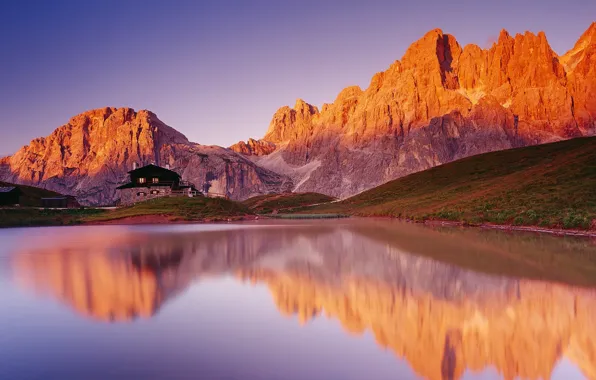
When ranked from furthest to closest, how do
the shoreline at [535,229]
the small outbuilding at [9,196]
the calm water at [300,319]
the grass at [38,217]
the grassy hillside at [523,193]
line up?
the small outbuilding at [9,196] < the grass at [38,217] < the grassy hillside at [523,193] < the shoreline at [535,229] < the calm water at [300,319]

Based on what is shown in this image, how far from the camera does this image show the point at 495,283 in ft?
60.4

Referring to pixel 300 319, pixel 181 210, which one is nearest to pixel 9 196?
pixel 181 210

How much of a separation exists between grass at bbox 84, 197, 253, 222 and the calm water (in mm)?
49816

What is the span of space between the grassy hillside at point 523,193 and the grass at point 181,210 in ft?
111

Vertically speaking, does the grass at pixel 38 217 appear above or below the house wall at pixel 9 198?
below

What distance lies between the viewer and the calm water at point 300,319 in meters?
9.80

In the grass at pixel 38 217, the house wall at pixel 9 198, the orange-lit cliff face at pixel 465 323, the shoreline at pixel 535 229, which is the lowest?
the orange-lit cliff face at pixel 465 323

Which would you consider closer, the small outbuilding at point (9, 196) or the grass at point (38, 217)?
the grass at point (38, 217)

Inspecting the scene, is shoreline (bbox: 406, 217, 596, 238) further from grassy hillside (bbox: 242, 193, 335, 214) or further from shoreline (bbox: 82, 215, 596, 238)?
grassy hillside (bbox: 242, 193, 335, 214)

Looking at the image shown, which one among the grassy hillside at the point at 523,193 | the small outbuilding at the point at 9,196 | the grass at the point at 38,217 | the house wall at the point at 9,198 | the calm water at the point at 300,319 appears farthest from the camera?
the small outbuilding at the point at 9,196

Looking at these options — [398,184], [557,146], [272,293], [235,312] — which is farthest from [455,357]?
[398,184]

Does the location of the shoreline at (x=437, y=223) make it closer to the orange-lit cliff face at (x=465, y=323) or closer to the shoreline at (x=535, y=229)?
the shoreline at (x=535, y=229)

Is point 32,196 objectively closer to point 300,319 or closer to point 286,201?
point 286,201

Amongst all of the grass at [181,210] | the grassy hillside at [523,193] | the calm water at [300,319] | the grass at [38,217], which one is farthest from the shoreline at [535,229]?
the grass at [38,217]
